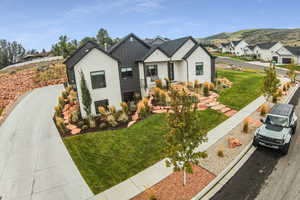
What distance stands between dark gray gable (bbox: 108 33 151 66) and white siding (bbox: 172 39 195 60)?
4424 mm

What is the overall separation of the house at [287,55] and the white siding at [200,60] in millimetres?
44026

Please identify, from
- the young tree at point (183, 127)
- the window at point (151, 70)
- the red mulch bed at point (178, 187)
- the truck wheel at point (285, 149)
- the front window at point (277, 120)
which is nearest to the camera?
the young tree at point (183, 127)

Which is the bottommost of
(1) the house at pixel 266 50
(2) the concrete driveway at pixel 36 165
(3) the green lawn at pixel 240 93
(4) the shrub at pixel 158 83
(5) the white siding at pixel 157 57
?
(2) the concrete driveway at pixel 36 165

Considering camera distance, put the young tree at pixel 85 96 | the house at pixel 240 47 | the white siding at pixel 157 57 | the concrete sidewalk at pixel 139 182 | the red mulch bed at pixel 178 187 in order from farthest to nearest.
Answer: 1. the house at pixel 240 47
2. the white siding at pixel 157 57
3. the young tree at pixel 85 96
4. the concrete sidewalk at pixel 139 182
5. the red mulch bed at pixel 178 187

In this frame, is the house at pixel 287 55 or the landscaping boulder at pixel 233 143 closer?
the landscaping boulder at pixel 233 143

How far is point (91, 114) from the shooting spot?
59.5ft

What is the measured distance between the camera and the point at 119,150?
39.2 feet

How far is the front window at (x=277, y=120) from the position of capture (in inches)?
435

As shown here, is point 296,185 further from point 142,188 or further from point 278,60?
point 278,60

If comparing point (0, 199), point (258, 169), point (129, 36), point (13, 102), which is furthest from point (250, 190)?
point (13, 102)

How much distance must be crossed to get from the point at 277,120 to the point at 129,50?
16.3m

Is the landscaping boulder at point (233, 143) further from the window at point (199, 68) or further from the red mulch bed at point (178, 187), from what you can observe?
the window at point (199, 68)

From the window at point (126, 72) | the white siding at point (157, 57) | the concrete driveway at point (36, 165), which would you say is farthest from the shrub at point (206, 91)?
the concrete driveway at point (36, 165)

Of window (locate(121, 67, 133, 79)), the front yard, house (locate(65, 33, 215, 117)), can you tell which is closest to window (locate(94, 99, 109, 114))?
house (locate(65, 33, 215, 117))
